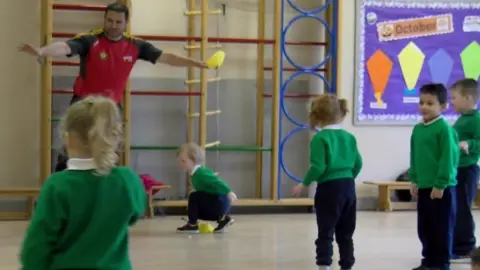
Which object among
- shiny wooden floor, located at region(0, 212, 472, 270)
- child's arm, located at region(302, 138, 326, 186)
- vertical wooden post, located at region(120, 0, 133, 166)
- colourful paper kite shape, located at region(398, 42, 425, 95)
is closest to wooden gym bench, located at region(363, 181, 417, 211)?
shiny wooden floor, located at region(0, 212, 472, 270)

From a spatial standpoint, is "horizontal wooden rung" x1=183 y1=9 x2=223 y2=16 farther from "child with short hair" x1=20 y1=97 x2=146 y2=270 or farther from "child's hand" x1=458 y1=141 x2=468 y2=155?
"child with short hair" x1=20 y1=97 x2=146 y2=270

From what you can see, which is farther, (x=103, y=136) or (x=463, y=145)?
(x=463, y=145)

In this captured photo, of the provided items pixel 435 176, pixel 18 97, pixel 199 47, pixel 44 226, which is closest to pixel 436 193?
pixel 435 176

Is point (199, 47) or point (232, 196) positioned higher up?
point (199, 47)

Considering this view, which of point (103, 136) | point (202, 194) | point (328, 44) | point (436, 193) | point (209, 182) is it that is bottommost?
point (202, 194)

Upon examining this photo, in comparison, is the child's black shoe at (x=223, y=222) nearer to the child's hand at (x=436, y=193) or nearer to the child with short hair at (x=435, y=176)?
the child with short hair at (x=435, y=176)

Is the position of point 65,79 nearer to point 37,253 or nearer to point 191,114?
point 191,114

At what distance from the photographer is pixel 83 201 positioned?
2.11m

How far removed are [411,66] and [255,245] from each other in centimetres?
328

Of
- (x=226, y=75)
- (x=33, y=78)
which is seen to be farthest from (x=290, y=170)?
(x=33, y=78)

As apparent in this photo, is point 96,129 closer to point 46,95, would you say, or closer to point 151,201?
point 46,95

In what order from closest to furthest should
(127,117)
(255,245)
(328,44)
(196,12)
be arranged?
(255,245) → (127,117) → (196,12) → (328,44)

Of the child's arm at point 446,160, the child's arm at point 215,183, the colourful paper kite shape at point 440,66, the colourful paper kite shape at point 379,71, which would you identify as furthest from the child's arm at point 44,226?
the colourful paper kite shape at point 440,66

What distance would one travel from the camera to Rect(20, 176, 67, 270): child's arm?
206 centimetres
